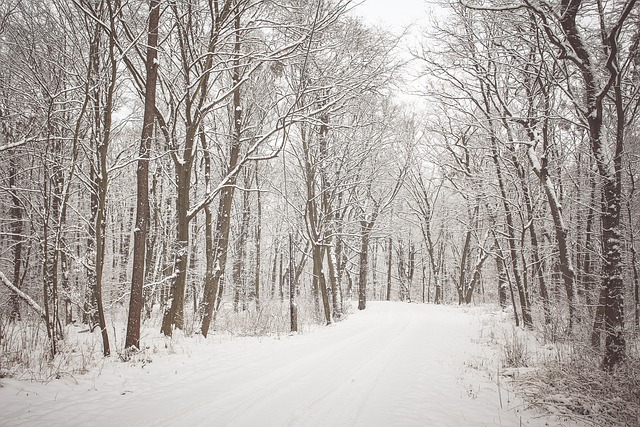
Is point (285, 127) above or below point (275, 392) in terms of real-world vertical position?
above

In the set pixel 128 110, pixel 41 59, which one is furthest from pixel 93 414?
pixel 128 110

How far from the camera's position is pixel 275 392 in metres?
4.54

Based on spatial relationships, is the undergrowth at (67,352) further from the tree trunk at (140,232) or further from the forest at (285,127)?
the tree trunk at (140,232)

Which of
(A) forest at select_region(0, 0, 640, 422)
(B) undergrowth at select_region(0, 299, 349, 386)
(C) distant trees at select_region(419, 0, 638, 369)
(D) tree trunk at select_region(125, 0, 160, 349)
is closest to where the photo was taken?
(B) undergrowth at select_region(0, 299, 349, 386)

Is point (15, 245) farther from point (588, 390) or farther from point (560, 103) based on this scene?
point (560, 103)

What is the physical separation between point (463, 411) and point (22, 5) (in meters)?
13.2

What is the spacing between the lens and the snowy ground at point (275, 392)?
3.73 m

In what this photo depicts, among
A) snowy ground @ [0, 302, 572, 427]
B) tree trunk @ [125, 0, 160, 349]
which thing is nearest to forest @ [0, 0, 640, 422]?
tree trunk @ [125, 0, 160, 349]

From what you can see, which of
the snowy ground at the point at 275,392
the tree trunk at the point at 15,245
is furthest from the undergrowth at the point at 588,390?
the tree trunk at the point at 15,245

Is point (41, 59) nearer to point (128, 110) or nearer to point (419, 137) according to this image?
point (128, 110)

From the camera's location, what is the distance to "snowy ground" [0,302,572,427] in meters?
3.73

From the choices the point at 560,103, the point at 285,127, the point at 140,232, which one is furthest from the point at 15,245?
the point at 560,103

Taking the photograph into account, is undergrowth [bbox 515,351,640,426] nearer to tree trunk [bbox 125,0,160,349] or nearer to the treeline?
the treeline

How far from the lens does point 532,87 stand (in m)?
10.3
